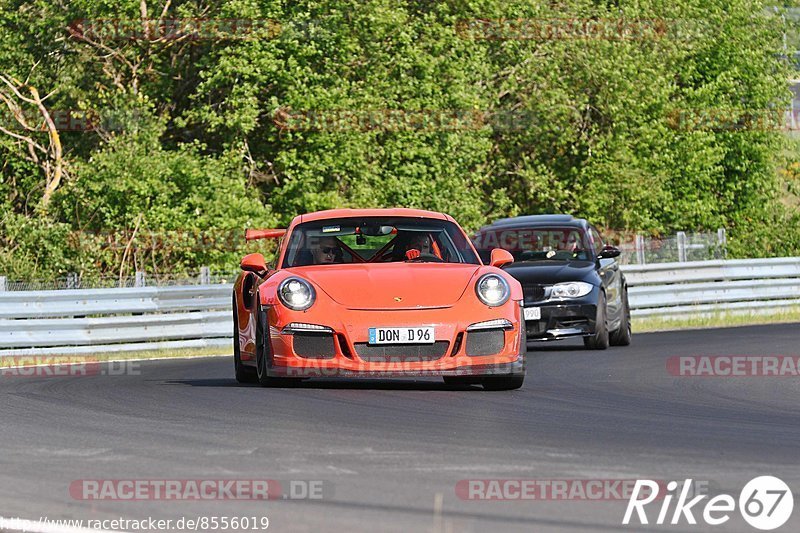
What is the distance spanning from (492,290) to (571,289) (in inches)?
257

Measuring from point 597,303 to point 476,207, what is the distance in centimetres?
1567

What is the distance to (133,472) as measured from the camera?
736cm

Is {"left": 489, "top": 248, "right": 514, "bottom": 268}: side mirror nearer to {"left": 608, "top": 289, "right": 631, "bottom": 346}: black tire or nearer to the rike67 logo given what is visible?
the rike67 logo

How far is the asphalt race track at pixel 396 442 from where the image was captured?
20.5ft

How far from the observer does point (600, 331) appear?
18.0 m

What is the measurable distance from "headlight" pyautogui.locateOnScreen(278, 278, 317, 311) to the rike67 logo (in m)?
4.85

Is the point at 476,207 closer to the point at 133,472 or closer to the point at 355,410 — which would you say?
the point at 355,410

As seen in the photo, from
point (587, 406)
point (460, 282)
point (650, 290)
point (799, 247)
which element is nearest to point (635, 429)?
point (587, 406)

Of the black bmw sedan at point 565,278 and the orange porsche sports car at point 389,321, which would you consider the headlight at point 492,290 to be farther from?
the black bmw sedan at point 565,278

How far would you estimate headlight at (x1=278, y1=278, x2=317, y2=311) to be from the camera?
1130cm

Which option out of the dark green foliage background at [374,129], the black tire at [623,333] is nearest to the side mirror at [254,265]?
the black tire at [623,333]

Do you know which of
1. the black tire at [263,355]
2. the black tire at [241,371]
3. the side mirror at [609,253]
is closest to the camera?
the black tire at [263,355]

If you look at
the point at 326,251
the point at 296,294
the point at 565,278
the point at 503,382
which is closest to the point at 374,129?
the point at 565,278

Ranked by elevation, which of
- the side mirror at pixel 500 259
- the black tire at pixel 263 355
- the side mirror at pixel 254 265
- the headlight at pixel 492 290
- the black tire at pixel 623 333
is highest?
the side mirror at pixel 254 265
